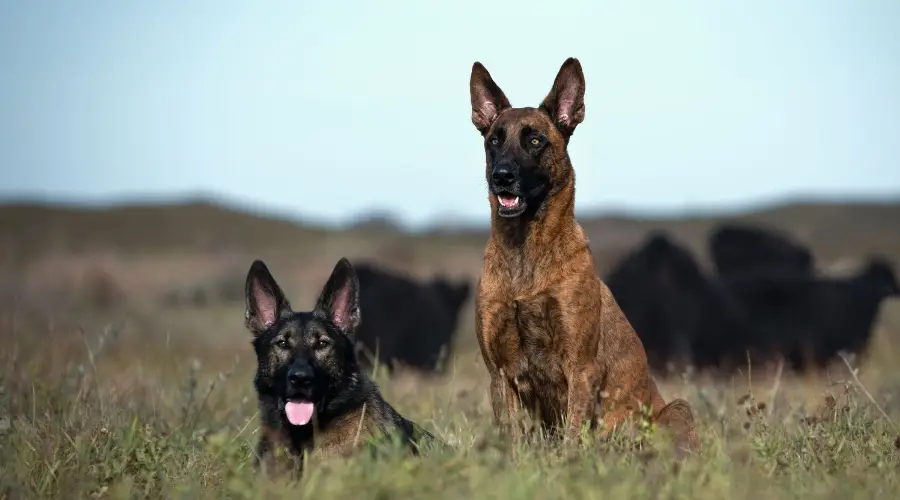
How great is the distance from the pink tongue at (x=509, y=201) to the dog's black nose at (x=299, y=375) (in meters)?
1.62

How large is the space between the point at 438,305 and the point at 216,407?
7213mm

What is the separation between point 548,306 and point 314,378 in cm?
152

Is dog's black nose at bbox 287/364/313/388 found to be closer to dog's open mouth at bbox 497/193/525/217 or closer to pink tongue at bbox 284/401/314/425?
pink tongue at bbox 284/401/314/425

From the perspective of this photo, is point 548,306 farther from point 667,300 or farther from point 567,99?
point 667,300

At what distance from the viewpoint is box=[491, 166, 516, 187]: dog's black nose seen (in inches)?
271

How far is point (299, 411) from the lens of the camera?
6.28 m

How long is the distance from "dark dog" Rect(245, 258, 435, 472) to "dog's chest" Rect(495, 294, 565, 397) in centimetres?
69

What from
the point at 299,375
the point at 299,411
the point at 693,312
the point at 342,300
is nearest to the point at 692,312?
the point at 693,312

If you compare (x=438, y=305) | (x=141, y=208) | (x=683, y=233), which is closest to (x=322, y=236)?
(x=141, y=208)

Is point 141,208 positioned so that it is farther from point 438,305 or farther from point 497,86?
point 497,86

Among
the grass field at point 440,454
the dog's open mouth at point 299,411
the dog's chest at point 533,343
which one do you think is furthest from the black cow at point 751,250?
the dog's open mouth at point 299,411

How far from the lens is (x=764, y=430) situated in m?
7.02

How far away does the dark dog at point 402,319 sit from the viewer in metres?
15.6

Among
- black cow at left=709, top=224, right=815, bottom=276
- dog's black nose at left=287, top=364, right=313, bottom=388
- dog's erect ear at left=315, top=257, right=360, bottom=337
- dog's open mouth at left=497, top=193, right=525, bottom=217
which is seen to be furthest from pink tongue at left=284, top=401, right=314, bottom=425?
black cow at left=709, top=224, right=815, bottom=276
